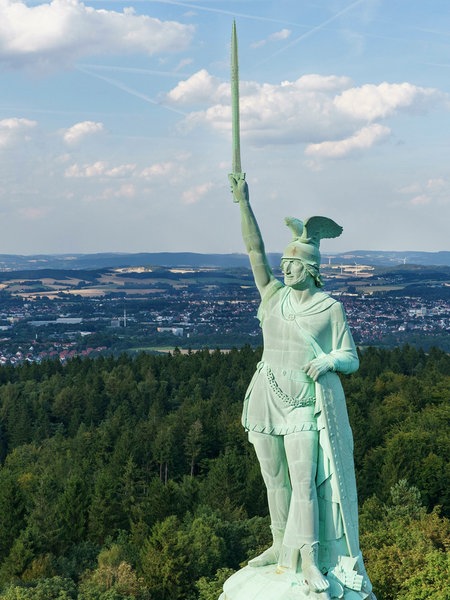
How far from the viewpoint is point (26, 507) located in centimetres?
4228

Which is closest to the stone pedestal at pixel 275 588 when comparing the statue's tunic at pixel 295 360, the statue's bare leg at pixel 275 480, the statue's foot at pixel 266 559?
the statue's foot at pixel 266 559

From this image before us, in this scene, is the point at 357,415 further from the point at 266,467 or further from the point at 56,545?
the point at 266,467

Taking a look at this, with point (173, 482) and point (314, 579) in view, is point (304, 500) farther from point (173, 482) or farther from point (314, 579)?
point (173, 482)

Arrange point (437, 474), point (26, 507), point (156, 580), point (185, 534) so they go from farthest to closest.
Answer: point (437, 474) → point (26, 507) → point (185, 534) → point (156, 580)

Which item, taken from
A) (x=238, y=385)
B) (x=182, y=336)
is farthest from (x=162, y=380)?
(x=182, y=336)

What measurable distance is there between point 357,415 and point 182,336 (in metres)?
122

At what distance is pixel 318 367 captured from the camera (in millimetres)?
17156

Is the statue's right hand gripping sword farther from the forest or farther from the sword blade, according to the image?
the forest

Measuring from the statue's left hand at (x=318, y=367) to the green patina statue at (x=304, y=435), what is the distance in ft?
0.06

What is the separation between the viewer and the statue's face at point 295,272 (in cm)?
1773

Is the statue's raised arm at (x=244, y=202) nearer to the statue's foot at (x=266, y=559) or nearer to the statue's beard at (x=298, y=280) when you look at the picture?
the statue's beard at (x=298, y=280)

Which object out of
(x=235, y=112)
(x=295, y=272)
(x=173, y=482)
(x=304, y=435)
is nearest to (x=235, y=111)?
(x=235, y=112)

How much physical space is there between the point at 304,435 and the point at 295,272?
2.93 m

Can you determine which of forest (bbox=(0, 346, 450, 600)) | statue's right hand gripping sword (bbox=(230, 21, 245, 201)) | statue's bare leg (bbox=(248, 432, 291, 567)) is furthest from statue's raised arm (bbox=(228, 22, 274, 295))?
forest (bbox=(0, 346, 450, 600))
